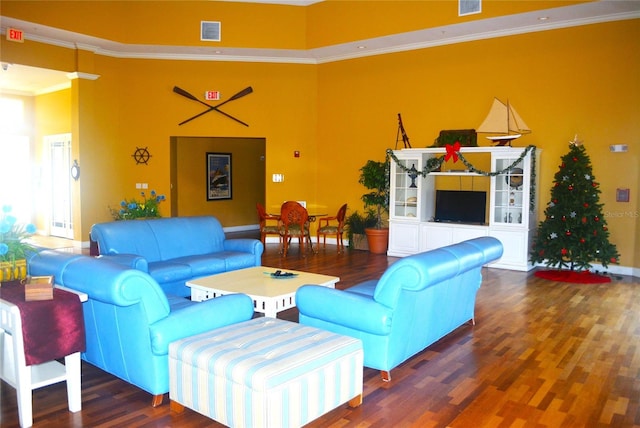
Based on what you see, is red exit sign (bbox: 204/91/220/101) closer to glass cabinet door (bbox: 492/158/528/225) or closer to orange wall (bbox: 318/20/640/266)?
orange wall (bbox: 318/20/640/266)

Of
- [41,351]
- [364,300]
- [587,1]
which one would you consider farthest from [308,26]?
[41,351]

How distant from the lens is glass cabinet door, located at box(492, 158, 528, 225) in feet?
25.8

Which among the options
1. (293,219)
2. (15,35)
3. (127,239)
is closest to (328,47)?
(293,219)

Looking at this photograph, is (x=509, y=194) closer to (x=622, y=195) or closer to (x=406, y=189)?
(x=622, y=195)

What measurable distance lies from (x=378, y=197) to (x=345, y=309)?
20.0ft

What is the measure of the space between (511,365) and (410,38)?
648 centimetres

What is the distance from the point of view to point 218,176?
1266 centimetres

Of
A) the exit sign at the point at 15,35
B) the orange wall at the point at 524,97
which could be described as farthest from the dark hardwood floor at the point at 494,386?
the exit sign at the point at 15,35

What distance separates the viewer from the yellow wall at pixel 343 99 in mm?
7598

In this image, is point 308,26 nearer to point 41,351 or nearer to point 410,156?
point 410,156

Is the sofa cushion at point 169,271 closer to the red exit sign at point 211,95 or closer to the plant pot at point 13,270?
the plant pot at point 13,270

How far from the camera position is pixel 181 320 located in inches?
128

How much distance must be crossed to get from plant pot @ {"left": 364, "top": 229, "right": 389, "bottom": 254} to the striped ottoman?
6206 mm

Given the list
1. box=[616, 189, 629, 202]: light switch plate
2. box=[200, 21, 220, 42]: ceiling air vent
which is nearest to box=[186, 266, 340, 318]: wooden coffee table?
box=[616, 189, 629, 202]: light switch plate
